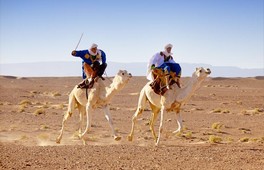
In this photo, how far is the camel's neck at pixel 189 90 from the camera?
581 inches

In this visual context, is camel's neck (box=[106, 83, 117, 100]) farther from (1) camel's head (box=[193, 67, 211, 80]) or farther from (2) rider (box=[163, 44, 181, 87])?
(1) camel's head (box=[193, 67, 211, 80])

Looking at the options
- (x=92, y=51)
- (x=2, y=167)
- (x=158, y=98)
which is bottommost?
(x=2, y=167)

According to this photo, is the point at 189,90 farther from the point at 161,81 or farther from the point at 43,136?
the point at 43,136

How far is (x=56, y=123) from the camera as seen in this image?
2495cm

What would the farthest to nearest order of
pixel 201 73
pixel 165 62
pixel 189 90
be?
pixel 165 62
pixel 189 90
pixel 201 73

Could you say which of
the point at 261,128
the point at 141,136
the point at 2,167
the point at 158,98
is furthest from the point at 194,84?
the point at 261,128

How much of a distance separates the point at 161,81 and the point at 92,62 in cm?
243

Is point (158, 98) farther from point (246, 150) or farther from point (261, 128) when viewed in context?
point (261, 128)

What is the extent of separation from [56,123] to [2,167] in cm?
1451

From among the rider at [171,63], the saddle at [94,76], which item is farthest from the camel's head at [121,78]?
the rider at [171,63]

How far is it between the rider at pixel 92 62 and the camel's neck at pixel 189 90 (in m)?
2.76

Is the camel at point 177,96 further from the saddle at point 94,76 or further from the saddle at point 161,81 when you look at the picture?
the saddle at point 94,76

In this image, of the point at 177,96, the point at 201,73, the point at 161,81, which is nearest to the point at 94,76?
the point at 161,81

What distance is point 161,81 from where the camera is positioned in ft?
50.2
